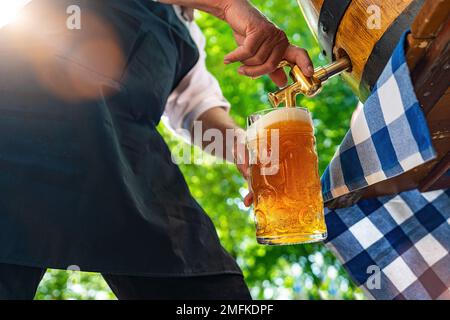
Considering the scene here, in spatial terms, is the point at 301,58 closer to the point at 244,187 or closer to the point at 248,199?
the point at 248,199

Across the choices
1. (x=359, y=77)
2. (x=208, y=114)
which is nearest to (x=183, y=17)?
(x=208, y=114)

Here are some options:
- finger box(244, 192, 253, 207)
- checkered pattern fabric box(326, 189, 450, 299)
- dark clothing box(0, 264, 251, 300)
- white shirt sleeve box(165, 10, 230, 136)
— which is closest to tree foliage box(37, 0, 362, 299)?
white shirt sleeve box(165, 10, 230, 136)

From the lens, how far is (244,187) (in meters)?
6.86

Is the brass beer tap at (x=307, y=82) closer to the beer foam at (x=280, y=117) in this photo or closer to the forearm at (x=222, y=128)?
the beer foam at (x=280, y=117)

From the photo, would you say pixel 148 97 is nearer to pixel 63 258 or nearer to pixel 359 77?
pixel 63 258

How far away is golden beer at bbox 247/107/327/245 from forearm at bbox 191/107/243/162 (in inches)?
24.7

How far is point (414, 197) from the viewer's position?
1759 mm

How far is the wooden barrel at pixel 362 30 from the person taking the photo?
1.05m

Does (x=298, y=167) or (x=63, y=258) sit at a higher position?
(x=298, y=167)

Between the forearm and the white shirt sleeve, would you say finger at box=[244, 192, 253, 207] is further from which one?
the white shirt sleeve

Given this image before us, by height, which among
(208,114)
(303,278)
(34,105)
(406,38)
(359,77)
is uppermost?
(406,38)

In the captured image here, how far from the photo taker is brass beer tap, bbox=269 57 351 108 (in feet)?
3.88

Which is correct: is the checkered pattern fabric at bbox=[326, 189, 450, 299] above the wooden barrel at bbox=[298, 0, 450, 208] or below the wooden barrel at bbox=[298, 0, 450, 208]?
below

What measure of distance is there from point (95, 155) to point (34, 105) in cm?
19
